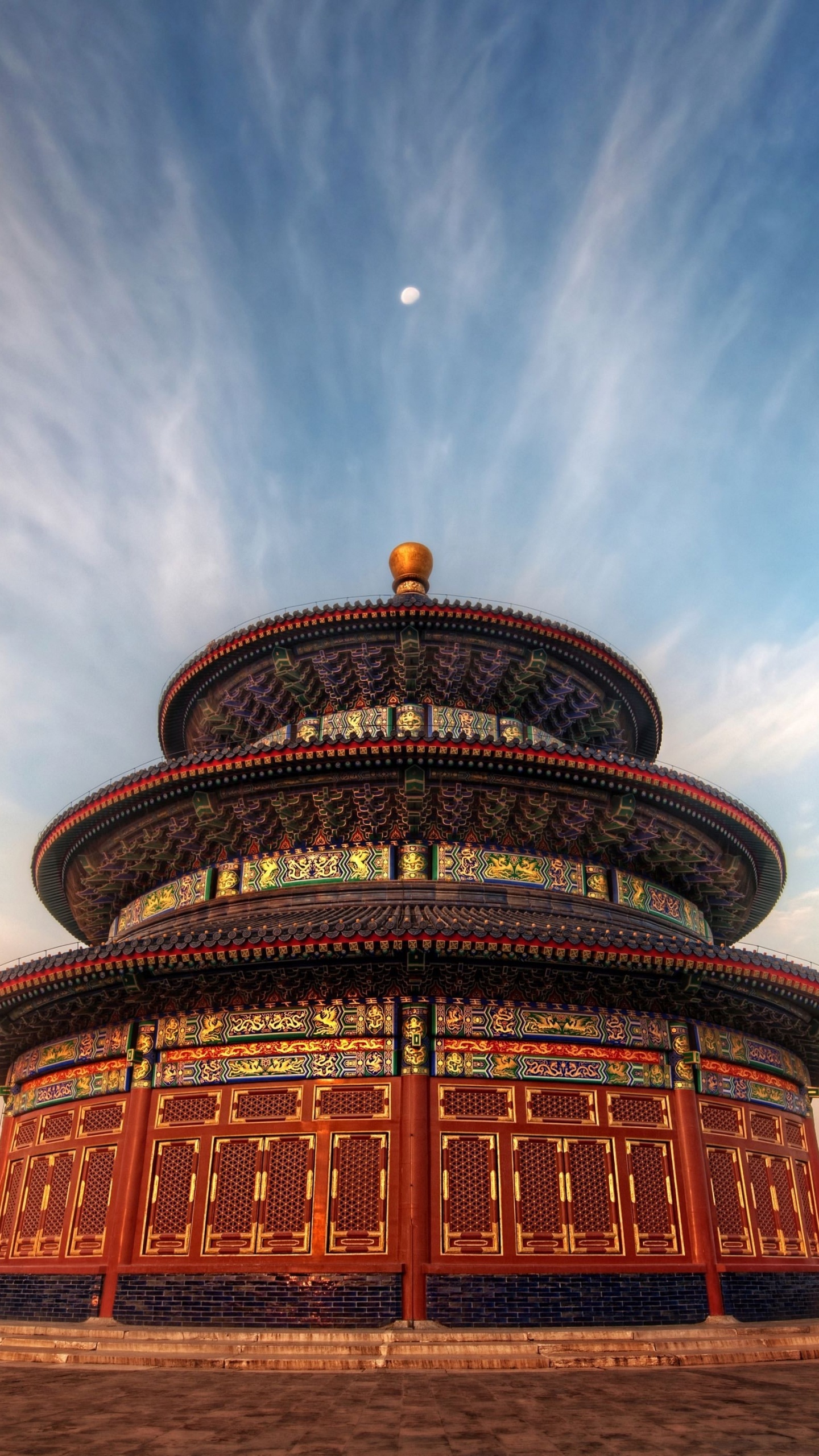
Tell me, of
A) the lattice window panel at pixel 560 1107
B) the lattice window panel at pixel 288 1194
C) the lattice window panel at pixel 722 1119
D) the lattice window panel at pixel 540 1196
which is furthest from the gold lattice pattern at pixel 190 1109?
the lattice window panel at pixel 722 1119

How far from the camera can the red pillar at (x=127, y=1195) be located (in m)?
13.7

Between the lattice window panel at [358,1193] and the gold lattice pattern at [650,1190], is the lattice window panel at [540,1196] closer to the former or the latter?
the gold lattice pattern at [650,1190]

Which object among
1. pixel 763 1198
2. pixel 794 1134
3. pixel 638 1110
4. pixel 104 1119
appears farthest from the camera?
pixel 794 1134

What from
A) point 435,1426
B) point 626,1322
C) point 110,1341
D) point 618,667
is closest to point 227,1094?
point 110,1341

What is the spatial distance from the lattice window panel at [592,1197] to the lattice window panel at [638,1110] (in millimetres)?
421

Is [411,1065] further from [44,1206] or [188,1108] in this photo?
[44,1206]

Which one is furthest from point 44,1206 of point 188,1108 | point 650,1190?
point 650,1190

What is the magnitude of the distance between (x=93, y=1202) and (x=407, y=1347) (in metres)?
5.78

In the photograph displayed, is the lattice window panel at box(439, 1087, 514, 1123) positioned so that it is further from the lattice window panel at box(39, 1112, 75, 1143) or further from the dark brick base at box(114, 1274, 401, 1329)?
the lattice window panel at box(39, 1112, 75, 1143)

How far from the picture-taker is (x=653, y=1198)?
1405 cm

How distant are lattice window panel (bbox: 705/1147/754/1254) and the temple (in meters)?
0.05

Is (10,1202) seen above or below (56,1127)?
below

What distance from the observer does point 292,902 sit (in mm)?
17094

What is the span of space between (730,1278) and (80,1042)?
1080cm
